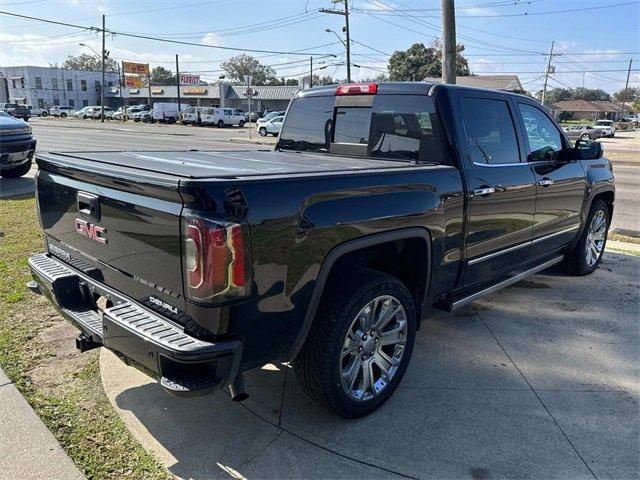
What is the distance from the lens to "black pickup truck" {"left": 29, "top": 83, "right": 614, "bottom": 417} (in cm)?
234

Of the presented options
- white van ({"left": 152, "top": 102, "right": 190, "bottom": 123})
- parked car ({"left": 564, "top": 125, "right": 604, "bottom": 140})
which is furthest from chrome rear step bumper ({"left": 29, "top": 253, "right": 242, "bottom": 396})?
white van ({"left": 152, "top": 102, "right": 190, "bottom": 123})

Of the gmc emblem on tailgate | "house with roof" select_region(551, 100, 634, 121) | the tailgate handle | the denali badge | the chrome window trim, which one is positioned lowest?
the chrome window trim

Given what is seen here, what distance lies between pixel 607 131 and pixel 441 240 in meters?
51.5

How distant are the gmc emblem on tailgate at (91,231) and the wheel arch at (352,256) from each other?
1192mm

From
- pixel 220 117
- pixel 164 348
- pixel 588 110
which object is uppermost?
pixel 588 110

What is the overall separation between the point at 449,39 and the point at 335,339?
11.0m

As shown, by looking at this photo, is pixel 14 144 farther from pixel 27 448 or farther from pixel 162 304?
pixel 162 304

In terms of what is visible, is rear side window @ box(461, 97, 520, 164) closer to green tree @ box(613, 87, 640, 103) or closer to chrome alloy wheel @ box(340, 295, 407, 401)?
chrome alloy wheel @ box(340, 295, 407, 401)

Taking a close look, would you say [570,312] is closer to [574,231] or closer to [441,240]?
[574,231]

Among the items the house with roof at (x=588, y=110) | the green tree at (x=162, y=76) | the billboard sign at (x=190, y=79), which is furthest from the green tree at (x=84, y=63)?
Result: the house with roof at (x=588, y=110)

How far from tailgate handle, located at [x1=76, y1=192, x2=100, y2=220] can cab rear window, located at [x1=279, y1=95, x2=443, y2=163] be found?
208cm

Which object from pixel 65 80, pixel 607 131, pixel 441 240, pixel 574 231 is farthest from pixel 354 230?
pixel 65 80

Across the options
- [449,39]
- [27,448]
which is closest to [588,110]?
[449,39]

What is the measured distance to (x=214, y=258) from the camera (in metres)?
2.25
